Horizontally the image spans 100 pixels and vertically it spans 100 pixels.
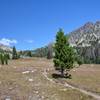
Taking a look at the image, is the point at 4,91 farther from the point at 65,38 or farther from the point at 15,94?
the point at 65,38

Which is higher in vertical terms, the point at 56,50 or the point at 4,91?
the point at 56,50

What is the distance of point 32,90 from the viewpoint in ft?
146

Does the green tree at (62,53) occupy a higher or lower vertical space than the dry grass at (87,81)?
higher

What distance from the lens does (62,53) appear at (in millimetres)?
79000

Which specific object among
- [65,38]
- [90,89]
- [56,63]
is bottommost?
[90,89]

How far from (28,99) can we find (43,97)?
226 cm

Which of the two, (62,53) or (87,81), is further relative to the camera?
(62,53)

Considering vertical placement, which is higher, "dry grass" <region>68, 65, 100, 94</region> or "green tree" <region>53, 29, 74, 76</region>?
"green tree" <region>53, 29, 74, 76</region>

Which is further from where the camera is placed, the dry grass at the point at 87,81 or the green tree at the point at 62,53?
the green tree at the point at 62,53

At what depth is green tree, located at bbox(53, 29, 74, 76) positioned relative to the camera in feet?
258

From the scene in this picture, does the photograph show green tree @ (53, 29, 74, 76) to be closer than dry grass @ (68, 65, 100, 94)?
No

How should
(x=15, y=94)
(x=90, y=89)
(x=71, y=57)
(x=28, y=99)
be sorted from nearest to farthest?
(x=28, y=99) → (x=15, y=94) → (x=90, y=89) → (x=71, y=57)

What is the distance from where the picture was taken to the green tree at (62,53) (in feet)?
258

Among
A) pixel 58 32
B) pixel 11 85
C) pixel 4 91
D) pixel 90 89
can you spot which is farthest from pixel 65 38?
pixel 4 91
